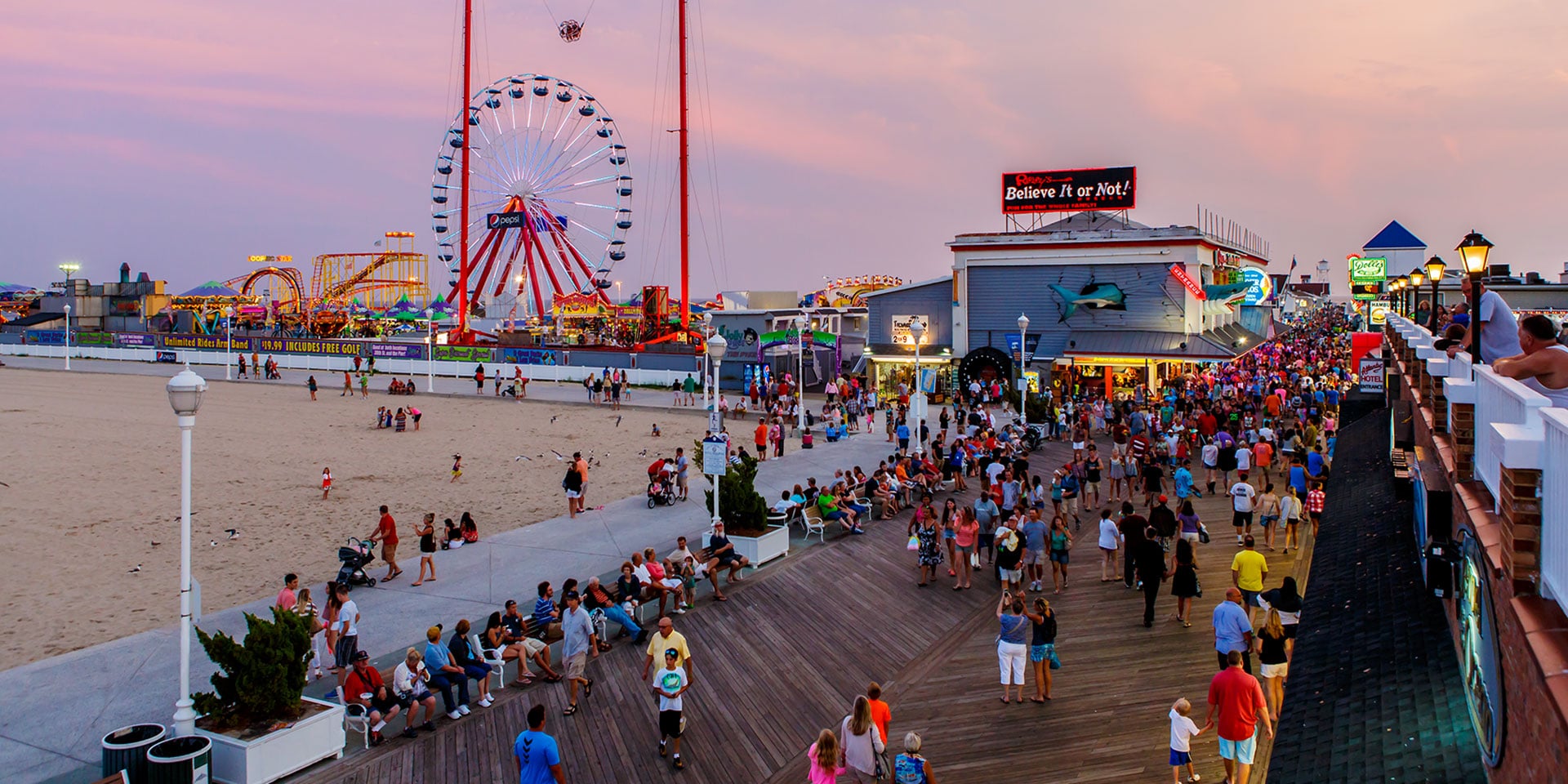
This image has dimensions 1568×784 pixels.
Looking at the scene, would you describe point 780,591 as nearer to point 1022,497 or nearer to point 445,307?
point 1022,497

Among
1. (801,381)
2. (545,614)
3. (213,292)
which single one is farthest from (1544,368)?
(213,292)

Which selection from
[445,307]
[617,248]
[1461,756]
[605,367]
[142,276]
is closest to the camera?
[1461,756]

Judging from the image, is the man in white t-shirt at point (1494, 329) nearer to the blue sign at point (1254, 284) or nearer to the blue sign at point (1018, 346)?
the blue sign at point (1018, 346)

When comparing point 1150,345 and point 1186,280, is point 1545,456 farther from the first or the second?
point 1186,280

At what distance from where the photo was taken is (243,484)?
2112 centimetres

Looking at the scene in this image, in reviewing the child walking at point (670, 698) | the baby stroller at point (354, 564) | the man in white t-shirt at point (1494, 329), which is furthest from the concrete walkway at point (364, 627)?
the man in white t-shirt at point (1494, 329)

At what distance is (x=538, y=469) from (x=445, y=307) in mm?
86137

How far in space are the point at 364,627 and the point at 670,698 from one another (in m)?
4.77

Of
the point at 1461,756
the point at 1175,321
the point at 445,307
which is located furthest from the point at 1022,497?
the point at 445,307

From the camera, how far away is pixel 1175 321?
3606 cm

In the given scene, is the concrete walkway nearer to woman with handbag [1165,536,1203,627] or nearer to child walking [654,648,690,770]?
child walking [654,648,690,770]

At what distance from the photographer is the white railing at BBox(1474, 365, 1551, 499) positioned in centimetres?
430

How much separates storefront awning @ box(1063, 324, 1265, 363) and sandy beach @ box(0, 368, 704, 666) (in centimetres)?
1462

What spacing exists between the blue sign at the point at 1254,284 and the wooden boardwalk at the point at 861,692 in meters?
30.9
